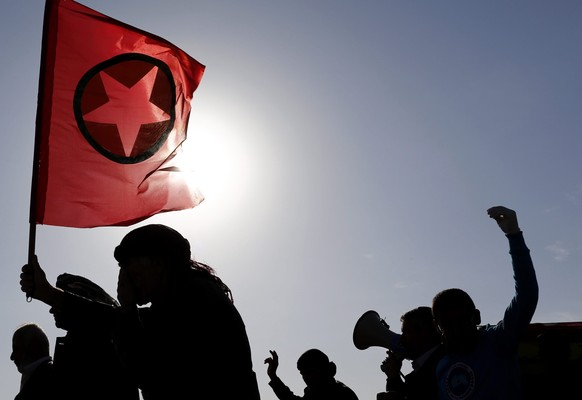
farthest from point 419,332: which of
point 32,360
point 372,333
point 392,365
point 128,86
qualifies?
point 128,86

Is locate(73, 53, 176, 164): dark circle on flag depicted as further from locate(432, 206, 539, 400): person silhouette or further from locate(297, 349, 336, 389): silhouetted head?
locate(432, 206, 539, 400): person silhouette

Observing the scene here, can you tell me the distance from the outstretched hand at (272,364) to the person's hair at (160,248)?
486cm

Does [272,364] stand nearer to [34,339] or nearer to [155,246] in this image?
[34,339]

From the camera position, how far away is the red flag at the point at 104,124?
16.1 feet

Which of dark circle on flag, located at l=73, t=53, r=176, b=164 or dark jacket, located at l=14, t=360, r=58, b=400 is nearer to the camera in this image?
dark jacket, located at l=14, t=360, r=58, b=400

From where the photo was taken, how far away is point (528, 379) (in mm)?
4266

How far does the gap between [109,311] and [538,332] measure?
3.01 metres

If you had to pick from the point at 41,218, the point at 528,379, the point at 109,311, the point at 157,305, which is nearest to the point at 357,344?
the point at 528,379

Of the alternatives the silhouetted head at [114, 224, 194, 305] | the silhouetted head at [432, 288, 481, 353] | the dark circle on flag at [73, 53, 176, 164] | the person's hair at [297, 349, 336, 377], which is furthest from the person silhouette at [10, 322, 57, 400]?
the silhouetted head at [432, 288, 481, 353]

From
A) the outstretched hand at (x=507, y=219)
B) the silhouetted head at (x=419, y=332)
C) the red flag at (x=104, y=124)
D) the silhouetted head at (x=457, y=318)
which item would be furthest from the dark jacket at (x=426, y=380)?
the red flag at (x=104, y=124)

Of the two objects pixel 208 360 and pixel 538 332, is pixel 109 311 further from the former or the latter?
pixel 538 332

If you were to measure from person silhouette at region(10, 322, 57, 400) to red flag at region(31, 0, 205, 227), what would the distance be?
0.95 m

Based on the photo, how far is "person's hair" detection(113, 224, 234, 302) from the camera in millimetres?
2805

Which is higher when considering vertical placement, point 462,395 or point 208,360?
point 208,360
